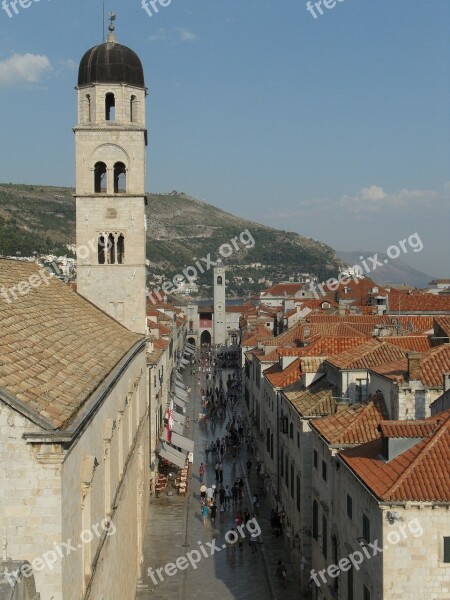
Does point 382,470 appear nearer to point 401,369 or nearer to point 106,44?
point 401,369

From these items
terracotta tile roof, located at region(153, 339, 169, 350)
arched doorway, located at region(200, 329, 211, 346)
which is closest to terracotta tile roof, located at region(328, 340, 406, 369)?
terracotta tile roof, located at region(153, 339, 169, 350)

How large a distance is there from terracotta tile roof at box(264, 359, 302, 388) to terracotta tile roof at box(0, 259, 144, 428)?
13.5 metres

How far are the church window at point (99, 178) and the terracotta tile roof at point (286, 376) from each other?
464 inches

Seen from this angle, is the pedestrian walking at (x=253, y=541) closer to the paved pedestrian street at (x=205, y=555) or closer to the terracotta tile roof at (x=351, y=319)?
the paved pedestrian street at (x=205, y=555)

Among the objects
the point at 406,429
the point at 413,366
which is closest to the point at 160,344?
the point at 413,366

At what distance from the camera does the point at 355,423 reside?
2352 centimetres

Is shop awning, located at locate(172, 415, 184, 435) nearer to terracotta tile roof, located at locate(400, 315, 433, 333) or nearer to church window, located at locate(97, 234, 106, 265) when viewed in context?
terracotta tile roof, located at locate(400, 315, 433, 333)

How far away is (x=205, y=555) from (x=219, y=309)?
12322cm

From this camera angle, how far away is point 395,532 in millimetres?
16797

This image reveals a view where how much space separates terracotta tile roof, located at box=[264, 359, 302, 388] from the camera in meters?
37.2

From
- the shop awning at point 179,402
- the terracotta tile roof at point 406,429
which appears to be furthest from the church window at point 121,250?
the shop awning at point 179,402

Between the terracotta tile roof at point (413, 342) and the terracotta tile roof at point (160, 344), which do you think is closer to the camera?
the terracotta tile roof at point (413, 342)

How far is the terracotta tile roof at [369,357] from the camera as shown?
28.8 m

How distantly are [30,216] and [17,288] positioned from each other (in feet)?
596
